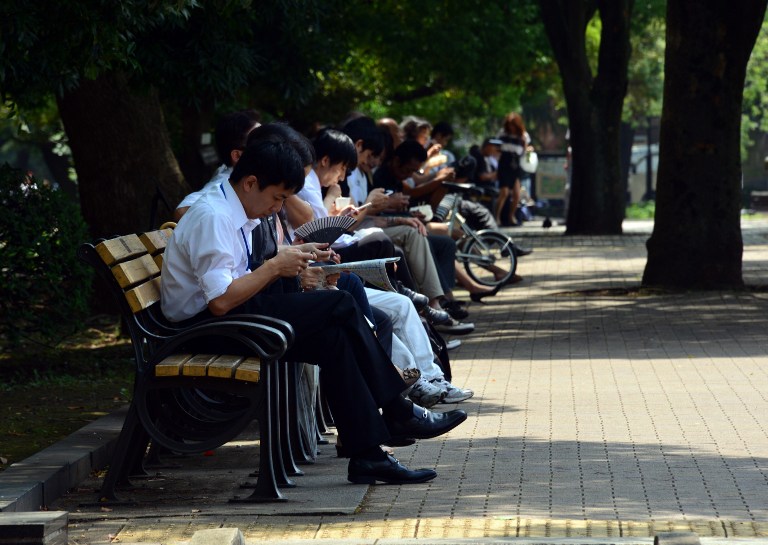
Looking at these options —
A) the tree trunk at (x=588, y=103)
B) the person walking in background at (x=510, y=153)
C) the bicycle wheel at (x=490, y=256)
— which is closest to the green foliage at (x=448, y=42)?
the person walking in background at (x=510, y=153)

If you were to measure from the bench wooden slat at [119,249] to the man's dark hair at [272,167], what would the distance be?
0.52 metres

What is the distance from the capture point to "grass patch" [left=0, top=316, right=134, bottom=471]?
26.3 ft

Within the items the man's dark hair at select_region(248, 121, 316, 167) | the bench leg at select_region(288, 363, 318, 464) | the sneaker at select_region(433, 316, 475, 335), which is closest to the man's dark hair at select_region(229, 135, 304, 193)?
the man's dark hair at select_region(248, 121, 316, 167)

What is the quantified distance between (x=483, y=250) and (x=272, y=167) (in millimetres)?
9821

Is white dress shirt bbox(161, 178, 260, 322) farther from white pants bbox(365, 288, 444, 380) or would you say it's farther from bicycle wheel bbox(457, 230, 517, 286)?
bicycle wheel bbox(457, 230, 517, 286)

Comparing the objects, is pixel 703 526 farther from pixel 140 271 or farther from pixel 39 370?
pixel 39 370

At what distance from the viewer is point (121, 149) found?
13539 millimetres

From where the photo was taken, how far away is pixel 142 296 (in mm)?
6547

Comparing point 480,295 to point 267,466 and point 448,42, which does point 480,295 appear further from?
point 448,42

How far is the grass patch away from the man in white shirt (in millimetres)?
1341

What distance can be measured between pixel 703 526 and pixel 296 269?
6.40 ft

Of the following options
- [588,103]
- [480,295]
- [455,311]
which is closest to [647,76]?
[588,103]

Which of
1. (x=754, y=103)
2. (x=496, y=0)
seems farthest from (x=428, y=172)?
(x=754, y=103)

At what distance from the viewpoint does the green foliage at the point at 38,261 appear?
10383 mm
